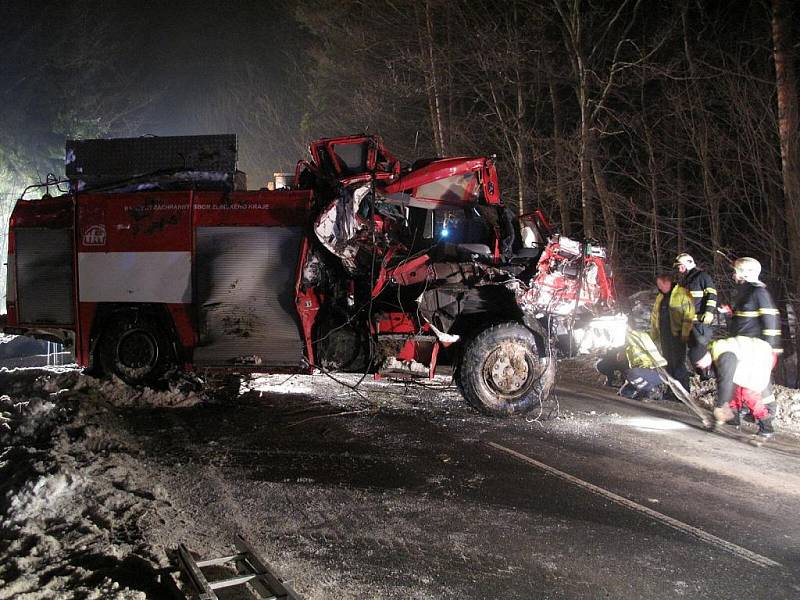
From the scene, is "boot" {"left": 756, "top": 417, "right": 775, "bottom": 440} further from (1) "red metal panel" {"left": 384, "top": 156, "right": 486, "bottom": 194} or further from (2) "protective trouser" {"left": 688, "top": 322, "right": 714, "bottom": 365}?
(1) "red metal panel" {"left": 384, "top": 156, "right": 486, "bottom": 194}

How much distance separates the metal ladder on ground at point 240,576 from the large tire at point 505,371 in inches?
140

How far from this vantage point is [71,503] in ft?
12.5

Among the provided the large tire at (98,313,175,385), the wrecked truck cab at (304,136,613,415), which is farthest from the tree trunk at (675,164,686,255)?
the large tire at (98,313,175,385)

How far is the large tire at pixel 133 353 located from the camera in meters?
7.29

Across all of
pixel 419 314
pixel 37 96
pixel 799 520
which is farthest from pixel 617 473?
pixel 37 96

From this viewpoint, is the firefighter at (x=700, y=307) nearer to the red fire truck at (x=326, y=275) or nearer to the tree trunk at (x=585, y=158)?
the red fire truck at (x=326, y=275)

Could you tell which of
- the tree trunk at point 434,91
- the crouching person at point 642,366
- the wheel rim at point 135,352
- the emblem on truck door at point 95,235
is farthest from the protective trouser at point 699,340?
the tree trunk at point 434,91

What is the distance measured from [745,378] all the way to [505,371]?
242cm

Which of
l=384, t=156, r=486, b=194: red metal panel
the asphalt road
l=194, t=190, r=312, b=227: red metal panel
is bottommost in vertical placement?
the asphalt road

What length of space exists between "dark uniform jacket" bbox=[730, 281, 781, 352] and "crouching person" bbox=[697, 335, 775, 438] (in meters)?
0.12

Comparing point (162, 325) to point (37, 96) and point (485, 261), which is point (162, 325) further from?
point (37, 96)

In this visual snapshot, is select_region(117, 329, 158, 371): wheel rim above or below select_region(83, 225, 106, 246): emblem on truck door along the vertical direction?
below

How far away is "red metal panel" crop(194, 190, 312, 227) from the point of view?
269 inches

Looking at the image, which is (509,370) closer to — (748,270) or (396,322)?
(396,322)
